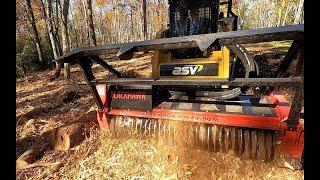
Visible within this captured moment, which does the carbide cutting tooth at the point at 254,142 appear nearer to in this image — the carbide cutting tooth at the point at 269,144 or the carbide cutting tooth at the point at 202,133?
the carbide cutting tooth at the point at 269,144

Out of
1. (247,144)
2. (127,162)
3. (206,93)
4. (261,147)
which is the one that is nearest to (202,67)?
(206,93)

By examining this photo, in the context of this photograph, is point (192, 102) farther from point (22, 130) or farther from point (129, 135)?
point (22, 130)

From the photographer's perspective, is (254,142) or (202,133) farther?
(202,133)

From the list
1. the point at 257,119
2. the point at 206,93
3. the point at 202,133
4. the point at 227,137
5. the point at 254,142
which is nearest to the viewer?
the point at 257,119

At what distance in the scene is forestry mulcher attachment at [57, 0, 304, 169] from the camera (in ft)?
9.66

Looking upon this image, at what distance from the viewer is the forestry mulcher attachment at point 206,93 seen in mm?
2945

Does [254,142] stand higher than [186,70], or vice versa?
[186,70]

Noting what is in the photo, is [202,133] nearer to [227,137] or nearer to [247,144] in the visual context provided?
[227,137]

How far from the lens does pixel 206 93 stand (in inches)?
170

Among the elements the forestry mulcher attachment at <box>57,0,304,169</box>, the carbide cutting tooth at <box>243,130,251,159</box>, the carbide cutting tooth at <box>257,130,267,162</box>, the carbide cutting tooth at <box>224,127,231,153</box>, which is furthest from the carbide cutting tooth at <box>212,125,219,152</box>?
the carbide cutting tooth at <box>257,130,267,162</box>

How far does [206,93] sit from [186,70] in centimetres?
55

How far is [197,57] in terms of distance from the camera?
15.9 feet

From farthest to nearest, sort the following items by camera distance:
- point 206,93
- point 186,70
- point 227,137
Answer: point 186,70 < point 206,93 < point 227,137

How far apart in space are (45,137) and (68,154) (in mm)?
996
